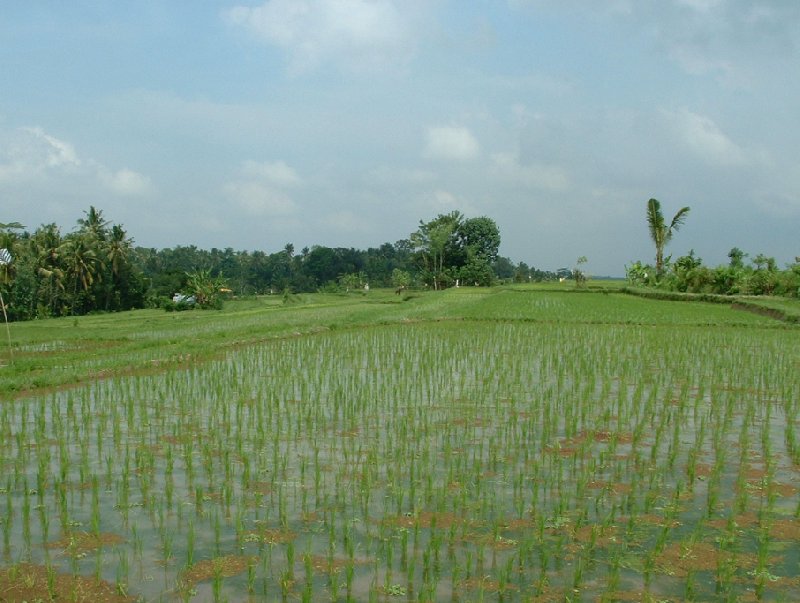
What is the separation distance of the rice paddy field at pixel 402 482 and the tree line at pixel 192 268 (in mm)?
8860

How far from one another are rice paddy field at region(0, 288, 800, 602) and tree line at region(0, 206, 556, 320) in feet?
29.1

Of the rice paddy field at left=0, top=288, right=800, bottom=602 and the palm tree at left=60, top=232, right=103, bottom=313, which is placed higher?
the palm tree at left=60, top=232, right=103, bottom=313

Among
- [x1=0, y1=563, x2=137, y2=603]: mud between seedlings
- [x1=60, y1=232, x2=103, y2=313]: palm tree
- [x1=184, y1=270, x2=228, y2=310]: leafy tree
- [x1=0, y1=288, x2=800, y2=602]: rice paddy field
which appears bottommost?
[x1=0, y1=563, x2=137, y2=603]: mud between seedlings

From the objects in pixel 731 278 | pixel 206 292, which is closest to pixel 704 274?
pixel 731 278

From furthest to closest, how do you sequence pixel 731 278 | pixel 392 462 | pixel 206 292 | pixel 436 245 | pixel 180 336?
pixel 436 245
pixel 206 292
pixel 731 278
pixel 180 336
pixel 392 462

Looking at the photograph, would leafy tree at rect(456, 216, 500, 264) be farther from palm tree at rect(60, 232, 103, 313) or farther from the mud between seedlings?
the mud between seedlings

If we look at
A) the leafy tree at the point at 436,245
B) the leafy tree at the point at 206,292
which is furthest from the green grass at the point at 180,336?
the leafy tree at the point at 436,245

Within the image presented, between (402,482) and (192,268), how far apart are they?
54.3m

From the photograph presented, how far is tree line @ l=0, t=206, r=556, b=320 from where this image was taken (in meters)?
33.1

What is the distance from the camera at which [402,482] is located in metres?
4.65

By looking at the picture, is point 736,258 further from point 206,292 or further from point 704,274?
point 206,292

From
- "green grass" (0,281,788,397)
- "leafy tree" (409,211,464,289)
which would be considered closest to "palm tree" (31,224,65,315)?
"green grass" (0,281,788,397)

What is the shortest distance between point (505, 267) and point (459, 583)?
286 ft

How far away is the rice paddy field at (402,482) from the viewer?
3307 mm
